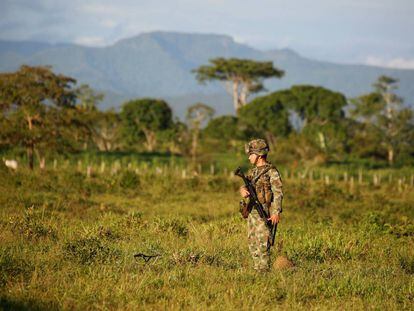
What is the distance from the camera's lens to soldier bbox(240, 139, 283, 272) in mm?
8461

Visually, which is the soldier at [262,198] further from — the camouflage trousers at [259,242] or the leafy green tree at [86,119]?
the leafy green tree at [86,119]

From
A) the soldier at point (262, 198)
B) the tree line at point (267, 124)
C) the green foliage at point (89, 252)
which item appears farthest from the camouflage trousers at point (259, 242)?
the tree line at point (267, 124)

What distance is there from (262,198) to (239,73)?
74.6 meters

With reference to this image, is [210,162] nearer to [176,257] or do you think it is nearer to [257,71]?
[176,257]

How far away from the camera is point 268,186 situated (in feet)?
28.0

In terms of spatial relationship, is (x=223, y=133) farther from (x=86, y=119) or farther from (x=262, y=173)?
(x=262, y=173)

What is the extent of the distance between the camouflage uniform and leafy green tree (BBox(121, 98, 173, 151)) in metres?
58.8

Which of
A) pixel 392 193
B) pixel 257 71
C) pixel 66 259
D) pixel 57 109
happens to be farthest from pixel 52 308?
pixel 257 71

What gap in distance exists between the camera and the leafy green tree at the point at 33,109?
90.5 ft

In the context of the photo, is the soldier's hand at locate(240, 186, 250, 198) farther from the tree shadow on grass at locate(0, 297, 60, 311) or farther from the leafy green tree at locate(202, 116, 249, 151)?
the leafy green tree at locate(202, 116, 249, 151)

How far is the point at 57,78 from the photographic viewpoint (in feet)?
96.7

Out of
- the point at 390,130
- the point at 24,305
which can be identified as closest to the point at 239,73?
the point at 390,130

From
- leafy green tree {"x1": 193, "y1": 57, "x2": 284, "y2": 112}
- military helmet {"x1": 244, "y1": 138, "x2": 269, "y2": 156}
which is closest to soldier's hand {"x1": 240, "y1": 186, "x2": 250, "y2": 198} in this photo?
military helmet {"x1": 244, "y1": 138, "x2": 269, "y2": 156}

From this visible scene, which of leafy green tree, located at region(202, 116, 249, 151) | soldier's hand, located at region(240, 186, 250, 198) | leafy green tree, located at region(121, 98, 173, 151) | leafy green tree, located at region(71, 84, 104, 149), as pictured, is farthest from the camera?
leafy green tree, located at region(121, 98, 173, 151)
